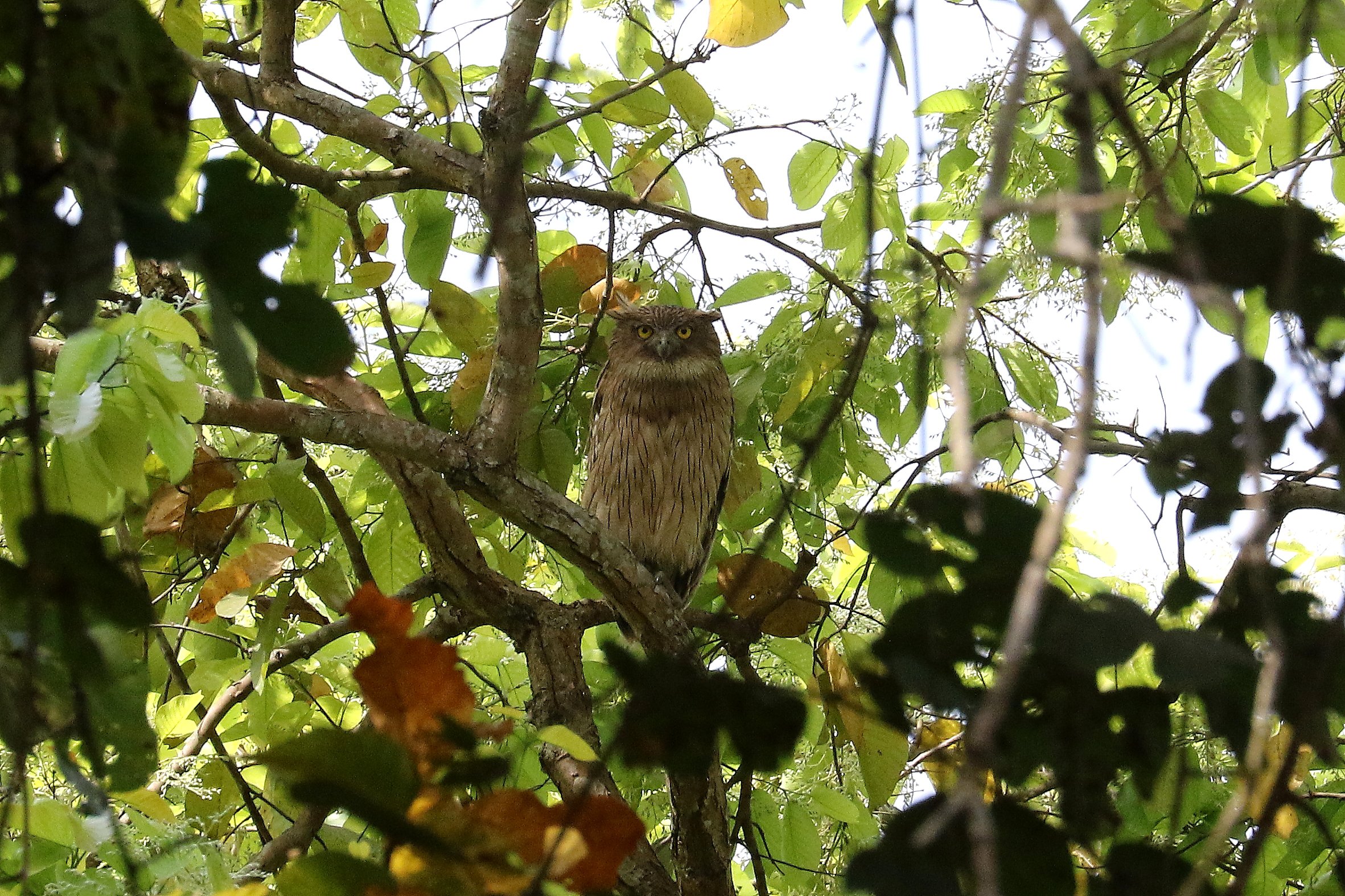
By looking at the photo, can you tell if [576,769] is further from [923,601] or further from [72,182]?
[72,182]

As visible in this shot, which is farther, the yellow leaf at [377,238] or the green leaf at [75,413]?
the yellow leaf at [377,238]

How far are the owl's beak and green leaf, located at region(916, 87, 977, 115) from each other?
5.54 ft

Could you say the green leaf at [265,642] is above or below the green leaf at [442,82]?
below

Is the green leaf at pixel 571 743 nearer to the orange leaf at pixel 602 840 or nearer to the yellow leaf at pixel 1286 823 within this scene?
the orange leaf at pixel 602 840

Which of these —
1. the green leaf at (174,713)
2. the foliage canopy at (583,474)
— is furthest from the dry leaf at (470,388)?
the green leaf at (174,713)

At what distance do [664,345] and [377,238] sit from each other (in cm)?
157

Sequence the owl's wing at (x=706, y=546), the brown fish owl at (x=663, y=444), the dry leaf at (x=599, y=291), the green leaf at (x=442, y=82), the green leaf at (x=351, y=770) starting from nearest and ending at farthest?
the green leaf at (x=351, y=770), the green leaf at (x=442, y=82), the dry leaf at (x=599, y=291), the owl's wing at (x=706, y=546), the brown fish owl at (x=663, y=444)

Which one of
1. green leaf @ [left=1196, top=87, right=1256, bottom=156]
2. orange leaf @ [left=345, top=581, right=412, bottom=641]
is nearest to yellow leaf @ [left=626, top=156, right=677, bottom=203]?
green leaf @ [left=1196, top=87, right=1256, bottom=156]

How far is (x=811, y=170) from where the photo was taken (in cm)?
294

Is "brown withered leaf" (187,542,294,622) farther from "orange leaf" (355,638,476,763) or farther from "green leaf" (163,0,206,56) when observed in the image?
"orange leaf" (355,638,476,763)

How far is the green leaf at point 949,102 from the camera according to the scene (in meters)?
2.85

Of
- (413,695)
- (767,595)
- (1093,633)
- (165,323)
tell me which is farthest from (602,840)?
(767,595)

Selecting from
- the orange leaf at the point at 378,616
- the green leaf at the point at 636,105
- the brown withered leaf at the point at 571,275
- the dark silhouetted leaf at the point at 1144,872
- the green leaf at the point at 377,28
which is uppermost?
the green leaf at the point at 377,28

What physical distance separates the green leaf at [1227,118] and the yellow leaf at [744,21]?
104 centimetres
